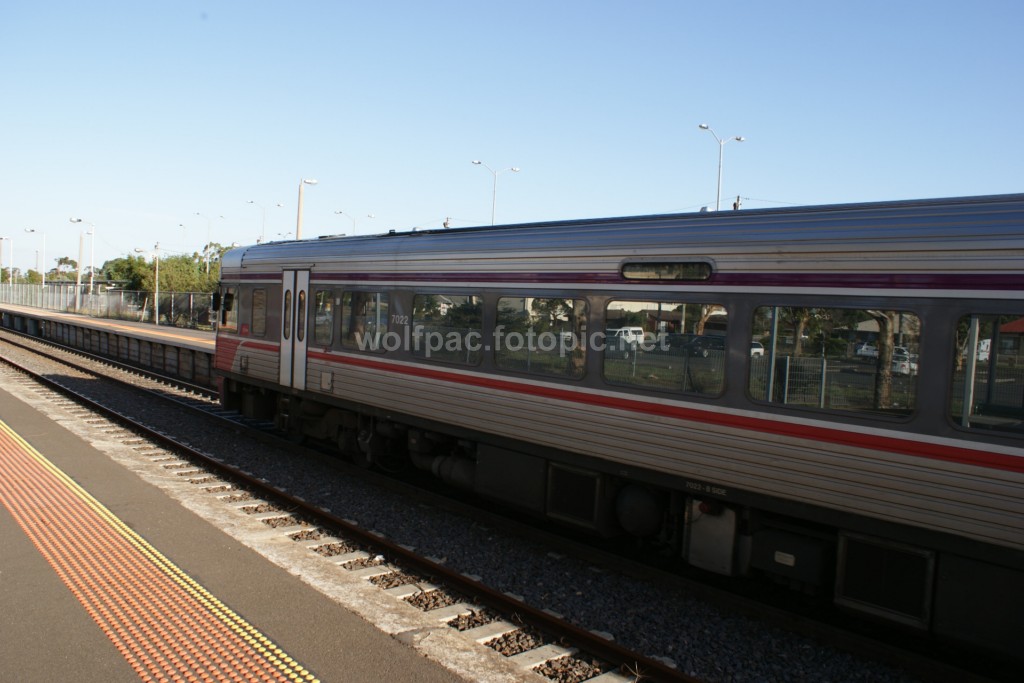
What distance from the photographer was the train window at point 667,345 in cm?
620

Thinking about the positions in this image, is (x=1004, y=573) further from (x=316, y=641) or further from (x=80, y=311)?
(x=80, y=311)

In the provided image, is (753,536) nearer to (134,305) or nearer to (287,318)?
(287,318)

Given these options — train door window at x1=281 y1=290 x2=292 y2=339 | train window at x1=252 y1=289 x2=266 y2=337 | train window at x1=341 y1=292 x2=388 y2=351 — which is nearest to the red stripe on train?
train window at x1=341 y1=292 x2=388 y2=351

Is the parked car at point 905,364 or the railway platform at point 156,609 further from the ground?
the parked car at point 905,364

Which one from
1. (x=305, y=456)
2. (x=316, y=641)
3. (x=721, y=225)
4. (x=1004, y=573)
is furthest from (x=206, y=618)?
(x=305, y=456)

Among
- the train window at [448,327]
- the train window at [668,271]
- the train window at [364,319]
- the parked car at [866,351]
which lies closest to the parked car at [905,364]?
the parked car at [866,351]

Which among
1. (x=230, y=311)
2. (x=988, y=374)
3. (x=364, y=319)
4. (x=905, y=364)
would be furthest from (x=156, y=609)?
(x=230, y=311)

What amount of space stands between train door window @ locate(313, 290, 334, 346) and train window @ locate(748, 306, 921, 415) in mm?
6428

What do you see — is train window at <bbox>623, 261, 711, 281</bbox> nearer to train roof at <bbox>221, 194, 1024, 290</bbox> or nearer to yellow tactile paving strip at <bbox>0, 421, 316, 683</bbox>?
train roof at <bbox>221, 194, 1024, 290</bbox>

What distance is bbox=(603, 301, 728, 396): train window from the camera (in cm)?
620

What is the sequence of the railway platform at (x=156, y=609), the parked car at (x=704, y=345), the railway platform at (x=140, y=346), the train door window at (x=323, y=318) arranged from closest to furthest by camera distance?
1. the railway platform at (x=156, y=609)
2. the parked car at (x=704, y=345)
3. the train door window at (x=323, y=318)
4. the railway platform at (x=140, y=346)

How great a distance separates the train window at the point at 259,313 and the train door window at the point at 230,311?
733 mm

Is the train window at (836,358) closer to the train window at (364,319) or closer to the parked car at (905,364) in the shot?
the parked car at (905,364)

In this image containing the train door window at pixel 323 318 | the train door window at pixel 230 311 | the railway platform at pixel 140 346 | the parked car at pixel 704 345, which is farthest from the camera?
the railway platform at pixel 140 346
